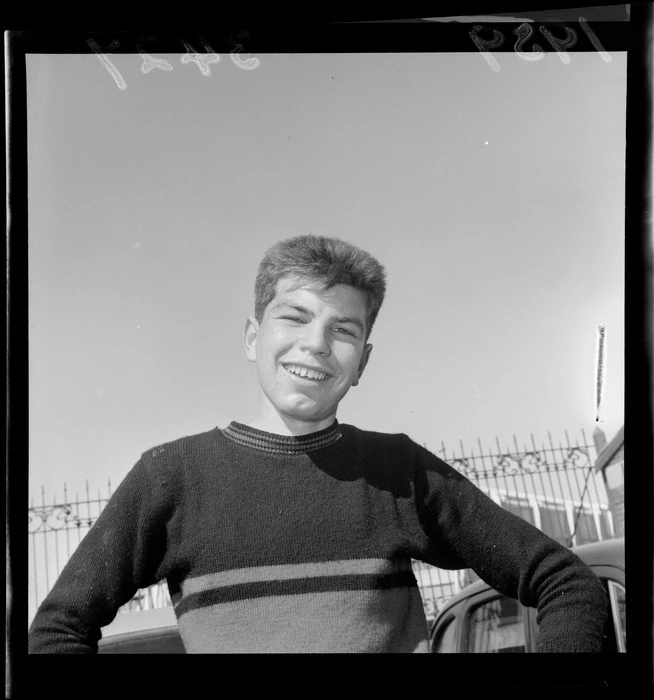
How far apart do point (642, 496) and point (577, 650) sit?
534 millimetres

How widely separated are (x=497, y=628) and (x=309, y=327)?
1207 millimetres

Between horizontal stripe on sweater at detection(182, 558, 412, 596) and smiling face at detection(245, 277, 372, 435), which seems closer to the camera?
horizontal stripe on sweater at detection(182, 558, 412, 596)

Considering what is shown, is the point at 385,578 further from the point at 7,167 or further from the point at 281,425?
the point at 7,167

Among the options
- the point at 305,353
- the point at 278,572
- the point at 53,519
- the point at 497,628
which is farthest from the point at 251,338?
the point at 497,628

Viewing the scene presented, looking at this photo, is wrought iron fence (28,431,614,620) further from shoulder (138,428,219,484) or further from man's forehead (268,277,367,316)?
man's forehead (268,277,367,316)

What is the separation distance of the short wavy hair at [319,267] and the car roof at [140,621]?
3.27 feet

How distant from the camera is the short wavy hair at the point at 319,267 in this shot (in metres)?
2.34

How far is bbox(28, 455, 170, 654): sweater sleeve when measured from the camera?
2199 mm

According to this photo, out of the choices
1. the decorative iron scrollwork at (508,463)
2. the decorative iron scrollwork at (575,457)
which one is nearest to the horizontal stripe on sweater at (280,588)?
the decorative iron scrollwork at (508,463)

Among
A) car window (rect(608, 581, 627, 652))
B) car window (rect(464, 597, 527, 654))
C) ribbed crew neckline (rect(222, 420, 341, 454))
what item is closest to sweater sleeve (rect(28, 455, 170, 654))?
ribbed crew neckline (rect(222, 420, 341, 454))

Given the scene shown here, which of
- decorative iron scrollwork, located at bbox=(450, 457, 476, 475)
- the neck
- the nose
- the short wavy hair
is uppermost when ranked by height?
the short wavy hair

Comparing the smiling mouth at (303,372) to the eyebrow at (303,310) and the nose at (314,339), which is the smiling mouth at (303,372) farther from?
the eyebrow at (303,310)
